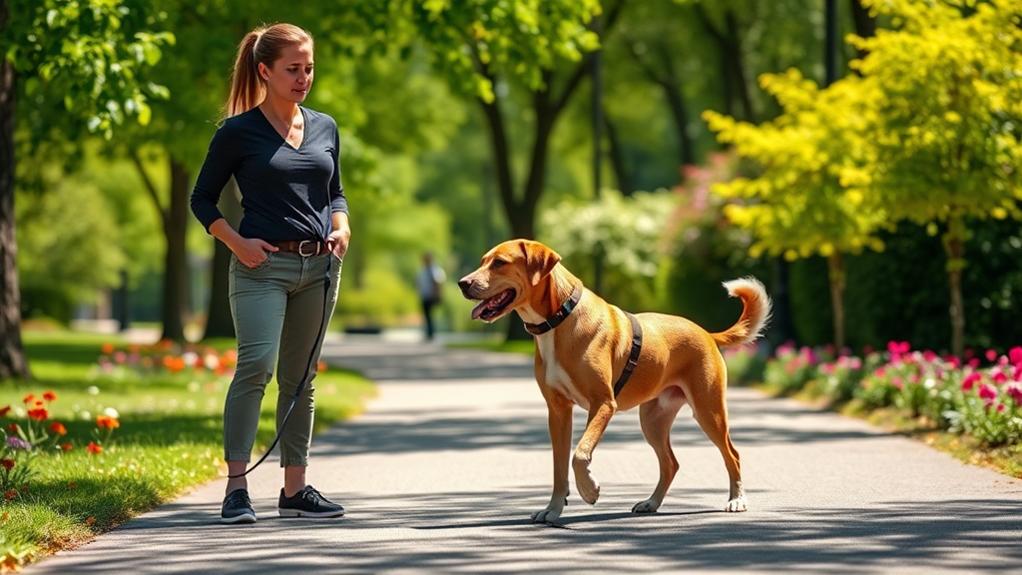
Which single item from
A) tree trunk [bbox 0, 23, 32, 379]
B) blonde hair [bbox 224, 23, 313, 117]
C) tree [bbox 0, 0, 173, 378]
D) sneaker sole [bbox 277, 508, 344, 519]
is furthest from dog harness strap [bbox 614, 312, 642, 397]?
tree trunk [bbox 0, 23, 32, 379]

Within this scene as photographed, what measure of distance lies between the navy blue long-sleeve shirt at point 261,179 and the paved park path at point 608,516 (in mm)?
1459

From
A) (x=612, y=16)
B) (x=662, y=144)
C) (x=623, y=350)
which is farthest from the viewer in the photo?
(x=662, y=144)

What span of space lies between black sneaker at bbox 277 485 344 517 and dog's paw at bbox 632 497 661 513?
151 cm

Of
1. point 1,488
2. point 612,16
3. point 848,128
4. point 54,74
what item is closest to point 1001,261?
→ point 848,128

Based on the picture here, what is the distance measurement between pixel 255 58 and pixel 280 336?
4.48 feet

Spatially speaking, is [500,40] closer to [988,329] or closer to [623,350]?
[988,329]

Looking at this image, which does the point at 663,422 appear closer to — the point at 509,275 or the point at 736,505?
the point at 736,505

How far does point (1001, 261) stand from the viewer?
1806cm

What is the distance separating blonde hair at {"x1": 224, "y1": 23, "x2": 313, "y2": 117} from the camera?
844 cm

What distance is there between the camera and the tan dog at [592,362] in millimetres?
8141

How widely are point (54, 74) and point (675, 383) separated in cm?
635

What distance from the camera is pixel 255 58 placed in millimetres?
8523

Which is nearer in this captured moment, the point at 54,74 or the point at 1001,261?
the point at 54,74

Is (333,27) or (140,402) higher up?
(333,27)
